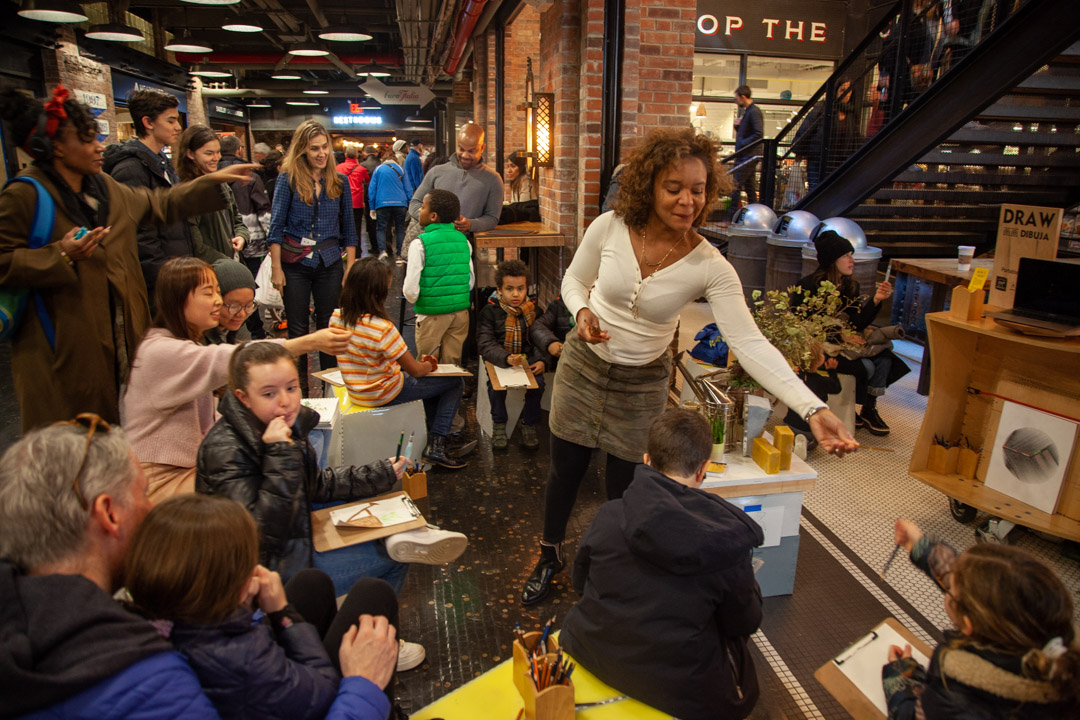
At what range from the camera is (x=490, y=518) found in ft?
11.6

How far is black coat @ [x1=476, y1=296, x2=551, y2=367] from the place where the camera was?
439cm

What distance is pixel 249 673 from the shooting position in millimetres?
1311

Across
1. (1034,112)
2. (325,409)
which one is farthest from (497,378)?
(1034,112)

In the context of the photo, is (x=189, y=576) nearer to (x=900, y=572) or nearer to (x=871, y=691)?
(x=871, y=691)

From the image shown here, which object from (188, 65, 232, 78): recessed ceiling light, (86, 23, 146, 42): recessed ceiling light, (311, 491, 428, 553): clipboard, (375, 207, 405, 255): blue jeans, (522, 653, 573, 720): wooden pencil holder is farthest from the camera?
(188, 65, 232, 78): recessed ceiling light

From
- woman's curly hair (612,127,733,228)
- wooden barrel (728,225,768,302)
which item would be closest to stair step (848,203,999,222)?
wooden barrel (728,225,768,302)

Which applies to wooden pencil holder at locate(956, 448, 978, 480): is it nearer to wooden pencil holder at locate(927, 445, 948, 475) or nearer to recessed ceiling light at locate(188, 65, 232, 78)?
wooden pencil holder at locate(927, 445, 948, 475)

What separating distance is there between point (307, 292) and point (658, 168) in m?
3.00

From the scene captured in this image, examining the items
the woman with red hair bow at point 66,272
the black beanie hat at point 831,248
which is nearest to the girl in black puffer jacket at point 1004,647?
the woman with red hair bow at point 66,272

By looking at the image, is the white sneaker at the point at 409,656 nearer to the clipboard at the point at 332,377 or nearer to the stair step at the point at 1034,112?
the clipboard at the point at 332,377

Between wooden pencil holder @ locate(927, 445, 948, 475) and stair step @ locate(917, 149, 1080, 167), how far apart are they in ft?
14.6

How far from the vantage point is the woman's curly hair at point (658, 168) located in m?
2.39

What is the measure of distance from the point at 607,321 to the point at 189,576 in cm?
165

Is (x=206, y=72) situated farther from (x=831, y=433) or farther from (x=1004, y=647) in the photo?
(x=1004, y=647)
